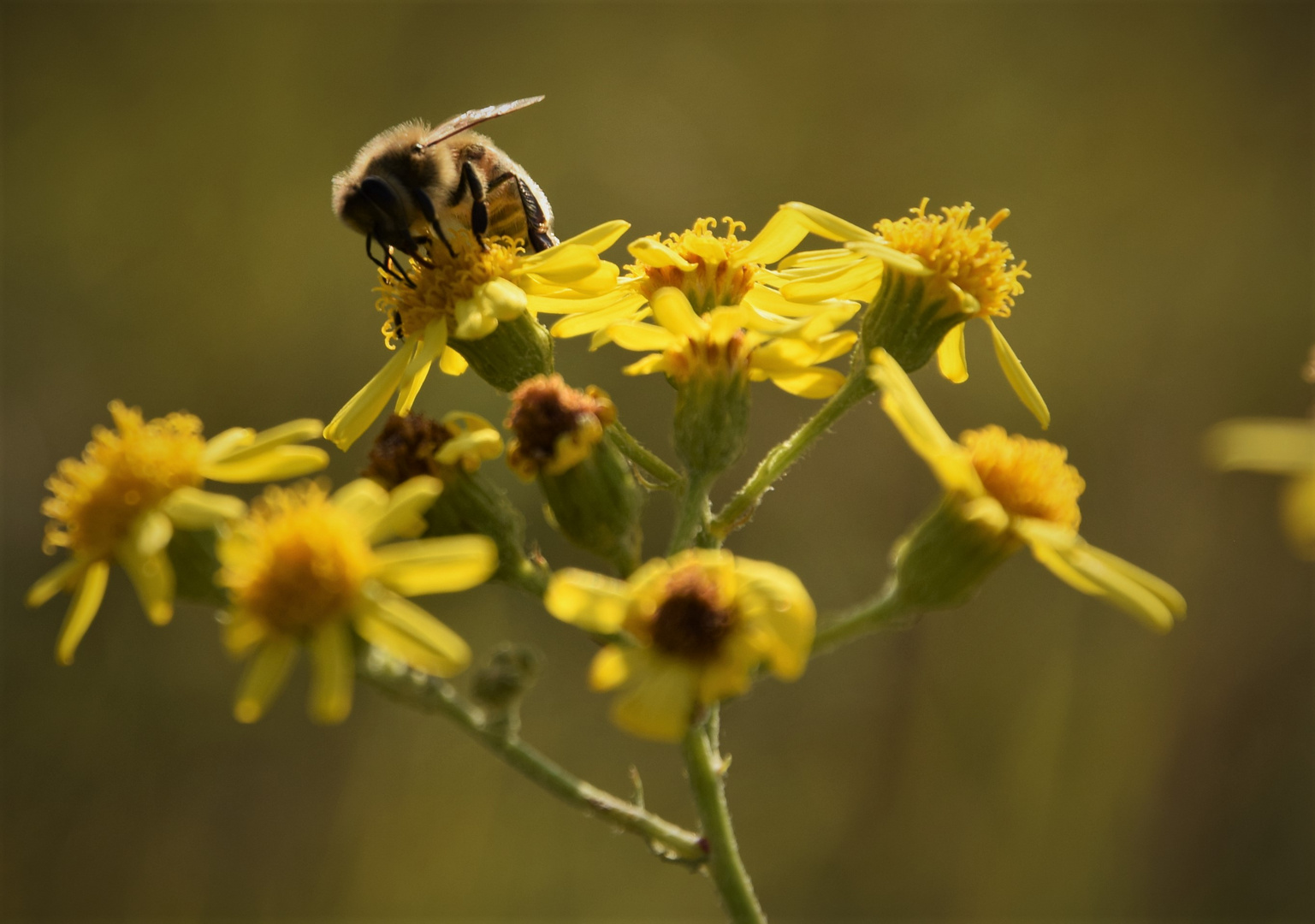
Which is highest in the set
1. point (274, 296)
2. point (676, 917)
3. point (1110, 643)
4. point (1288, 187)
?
point (1288, 187)

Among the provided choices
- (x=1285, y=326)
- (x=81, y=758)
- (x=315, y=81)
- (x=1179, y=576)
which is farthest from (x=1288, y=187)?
(x=81, y=758)

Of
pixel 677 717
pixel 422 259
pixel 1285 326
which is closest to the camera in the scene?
pixel 677 717

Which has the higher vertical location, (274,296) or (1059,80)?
(1059,80)

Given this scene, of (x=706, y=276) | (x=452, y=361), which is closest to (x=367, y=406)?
(x=452, y=361)

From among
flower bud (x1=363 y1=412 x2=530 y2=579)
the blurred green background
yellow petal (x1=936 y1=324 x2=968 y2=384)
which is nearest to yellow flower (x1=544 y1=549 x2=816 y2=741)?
flower bud (x1=363 y1=412 x2=530 y2=579)

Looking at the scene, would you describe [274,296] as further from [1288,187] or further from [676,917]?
[1288,187]

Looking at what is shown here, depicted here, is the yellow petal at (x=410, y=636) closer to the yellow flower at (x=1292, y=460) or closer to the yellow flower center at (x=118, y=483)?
the yellow flower center at (x=118, y=483)

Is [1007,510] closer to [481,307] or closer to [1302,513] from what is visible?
[1302,513]

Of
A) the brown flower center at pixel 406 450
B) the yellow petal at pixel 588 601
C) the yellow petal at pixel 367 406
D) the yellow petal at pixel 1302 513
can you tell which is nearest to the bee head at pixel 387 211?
the yellow petal at pixel 367 406
